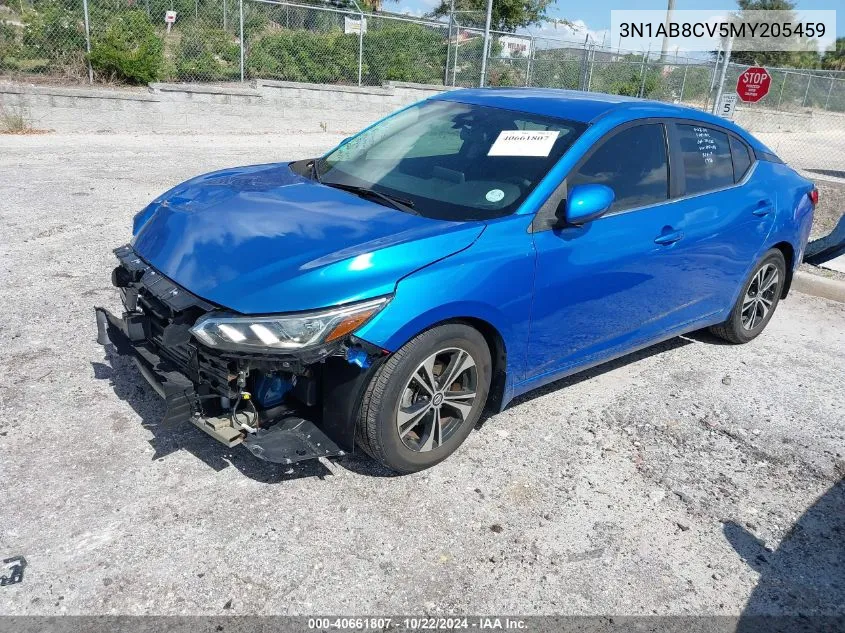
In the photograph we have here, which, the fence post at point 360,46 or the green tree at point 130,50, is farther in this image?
the fence post at point 360,46

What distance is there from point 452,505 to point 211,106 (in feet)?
44.5

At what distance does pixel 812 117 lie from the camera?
2891 centimetres

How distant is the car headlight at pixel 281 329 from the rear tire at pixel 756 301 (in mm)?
3387

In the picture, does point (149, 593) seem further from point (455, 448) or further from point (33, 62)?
point (33, 62)

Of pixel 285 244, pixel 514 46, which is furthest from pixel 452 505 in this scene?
pixel 514 46

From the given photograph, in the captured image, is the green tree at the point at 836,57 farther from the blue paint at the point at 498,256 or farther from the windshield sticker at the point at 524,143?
the windshield sticker at the point at 524,143

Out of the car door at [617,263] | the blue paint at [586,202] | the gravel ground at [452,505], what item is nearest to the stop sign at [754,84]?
the gravel ground at [452,505]

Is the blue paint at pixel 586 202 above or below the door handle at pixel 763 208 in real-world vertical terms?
above

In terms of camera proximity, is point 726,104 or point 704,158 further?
point 726,104

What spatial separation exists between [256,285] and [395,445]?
94 cm

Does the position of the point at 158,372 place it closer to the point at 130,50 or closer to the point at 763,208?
the point at 763,208

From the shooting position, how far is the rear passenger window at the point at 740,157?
16.0ft

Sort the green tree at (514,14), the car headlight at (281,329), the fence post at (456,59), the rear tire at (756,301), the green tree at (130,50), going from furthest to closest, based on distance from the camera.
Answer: the green tree at (514,14)
the fence post at (456,59)
the green tree at (130,50)
the rear tire at (756,301)
the car headlight at (281,329)

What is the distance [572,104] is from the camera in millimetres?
4156
